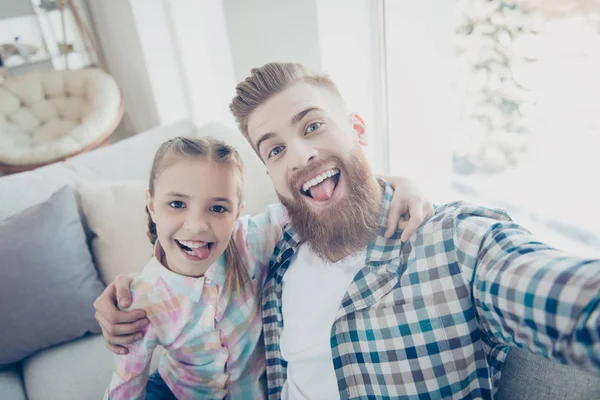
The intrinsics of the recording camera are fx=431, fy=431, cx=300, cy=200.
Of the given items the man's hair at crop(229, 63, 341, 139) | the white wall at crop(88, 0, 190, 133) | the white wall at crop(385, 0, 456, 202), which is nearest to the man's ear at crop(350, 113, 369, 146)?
the man's hair at crop(229, 63, 341, 139)

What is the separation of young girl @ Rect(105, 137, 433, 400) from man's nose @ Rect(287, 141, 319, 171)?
13 cm

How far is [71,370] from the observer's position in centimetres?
119

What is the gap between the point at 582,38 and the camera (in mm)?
1037

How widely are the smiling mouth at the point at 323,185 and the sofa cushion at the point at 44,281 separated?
827 mm

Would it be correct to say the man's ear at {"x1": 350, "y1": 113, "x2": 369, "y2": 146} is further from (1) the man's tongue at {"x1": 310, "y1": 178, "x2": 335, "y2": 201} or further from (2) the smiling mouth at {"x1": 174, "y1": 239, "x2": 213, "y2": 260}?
(2) the smiling mouth at {"x1": 174, "y1": 239, "x2": 213, "y2": 260}

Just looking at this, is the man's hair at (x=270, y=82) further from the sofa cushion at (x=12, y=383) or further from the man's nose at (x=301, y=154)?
the sofa cushion at (x=12, y=383)

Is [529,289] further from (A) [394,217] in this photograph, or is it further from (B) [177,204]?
(B) [177,204]

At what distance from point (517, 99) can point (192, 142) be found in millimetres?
953

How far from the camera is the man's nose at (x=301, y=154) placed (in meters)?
0.80

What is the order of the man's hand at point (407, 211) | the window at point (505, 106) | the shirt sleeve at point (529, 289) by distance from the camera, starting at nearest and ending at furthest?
the shirt sleeve at point (529, 289), the man's hand at point (407, 211), the window at point (505, 106)

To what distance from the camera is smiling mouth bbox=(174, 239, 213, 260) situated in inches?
32.9

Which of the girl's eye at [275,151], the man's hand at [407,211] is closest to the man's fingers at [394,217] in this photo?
the man's hand at [407,211]

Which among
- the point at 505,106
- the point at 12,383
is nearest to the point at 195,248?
the point at 12,383

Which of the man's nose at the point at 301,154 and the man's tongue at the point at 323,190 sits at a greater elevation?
the man's nose at the point at 301,154
